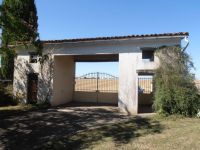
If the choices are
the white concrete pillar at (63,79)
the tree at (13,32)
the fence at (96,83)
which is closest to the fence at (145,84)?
the fence at (96,83)

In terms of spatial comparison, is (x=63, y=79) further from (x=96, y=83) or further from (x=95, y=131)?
(x=95, y=131)

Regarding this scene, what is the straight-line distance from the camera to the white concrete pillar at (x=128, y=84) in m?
15.7

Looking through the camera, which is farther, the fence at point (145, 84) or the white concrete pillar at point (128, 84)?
the fence at point (145, 84)

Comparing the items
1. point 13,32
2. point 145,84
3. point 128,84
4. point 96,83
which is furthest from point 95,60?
point 13,32

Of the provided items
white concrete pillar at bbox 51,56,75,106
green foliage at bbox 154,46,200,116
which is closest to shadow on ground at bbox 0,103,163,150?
green foliage at bbox 154,46,200,116

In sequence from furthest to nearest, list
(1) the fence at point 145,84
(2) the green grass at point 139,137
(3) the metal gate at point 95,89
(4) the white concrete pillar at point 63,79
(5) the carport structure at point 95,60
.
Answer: (3) the metal gate at point 95,89
(1) the fence at point 145,84
(4) the white concrete pillar at point 63,79
(5) the carport structure at point 95,60
(2) the green grass at point 139,137

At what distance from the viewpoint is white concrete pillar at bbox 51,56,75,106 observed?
1830cm

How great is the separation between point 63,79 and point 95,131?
28.2ft

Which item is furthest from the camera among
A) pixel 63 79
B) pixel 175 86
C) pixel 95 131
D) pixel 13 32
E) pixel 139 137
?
pixel 63 79

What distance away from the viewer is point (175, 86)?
44.9ft

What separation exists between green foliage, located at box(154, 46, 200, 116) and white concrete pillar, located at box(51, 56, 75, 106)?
726 cm

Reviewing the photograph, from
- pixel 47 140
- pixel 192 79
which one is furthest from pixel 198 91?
pixel 47 140

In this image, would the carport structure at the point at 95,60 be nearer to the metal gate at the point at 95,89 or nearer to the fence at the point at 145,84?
the metal gate at the point at 95,89

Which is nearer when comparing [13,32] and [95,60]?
[13,32]
